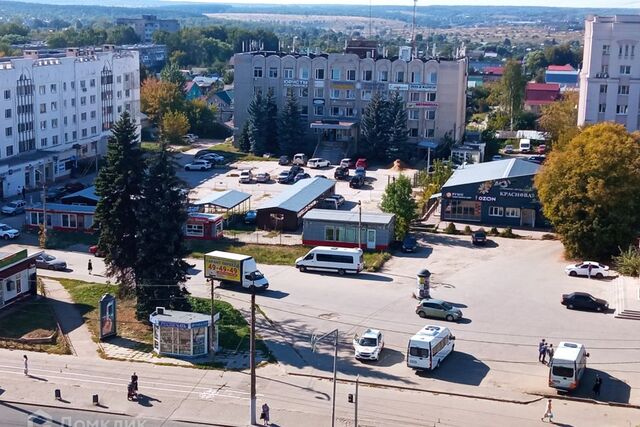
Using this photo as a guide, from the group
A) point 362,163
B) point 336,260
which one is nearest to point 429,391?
point 336,260

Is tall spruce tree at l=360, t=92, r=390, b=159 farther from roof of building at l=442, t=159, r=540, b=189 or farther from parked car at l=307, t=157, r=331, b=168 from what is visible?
roof of building at l=442, t=159, r=540, b=189

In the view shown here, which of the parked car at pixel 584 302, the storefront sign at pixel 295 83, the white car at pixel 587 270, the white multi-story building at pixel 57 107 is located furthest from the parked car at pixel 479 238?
the storefront sign at pixel 295 83

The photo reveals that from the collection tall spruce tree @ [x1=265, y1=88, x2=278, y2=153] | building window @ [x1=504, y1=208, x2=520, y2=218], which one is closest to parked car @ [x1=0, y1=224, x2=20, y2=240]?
building window @ [x1=504, y1=208, x2=520, y2=218]

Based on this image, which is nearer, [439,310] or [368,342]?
[368,342]

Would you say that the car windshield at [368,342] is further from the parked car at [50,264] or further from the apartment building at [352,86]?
the apartment building at [352,86]

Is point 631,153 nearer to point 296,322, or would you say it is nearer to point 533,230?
point 533,230

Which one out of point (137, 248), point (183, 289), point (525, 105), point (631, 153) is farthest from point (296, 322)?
point (525, 105)

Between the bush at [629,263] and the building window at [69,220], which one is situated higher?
the bush at [629,263]

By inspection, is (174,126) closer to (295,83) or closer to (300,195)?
(295,83)
